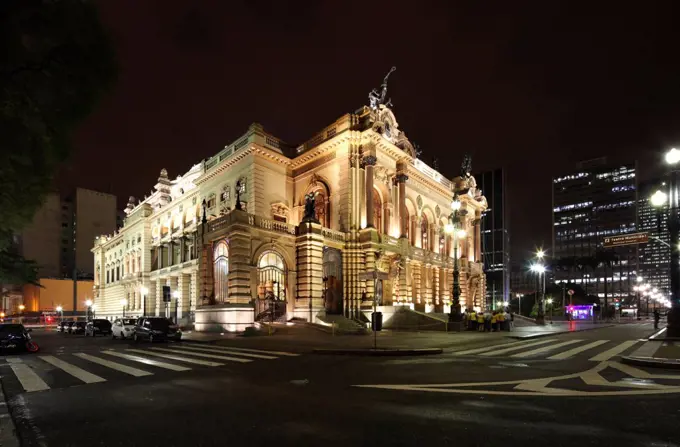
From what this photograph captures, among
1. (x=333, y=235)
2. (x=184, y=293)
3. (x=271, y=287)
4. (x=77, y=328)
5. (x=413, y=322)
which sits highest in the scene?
(x=333, y=235)

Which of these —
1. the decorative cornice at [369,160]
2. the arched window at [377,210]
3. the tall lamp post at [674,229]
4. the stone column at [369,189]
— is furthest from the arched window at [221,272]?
the tall lamp post at [674,229]

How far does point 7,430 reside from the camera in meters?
6.38

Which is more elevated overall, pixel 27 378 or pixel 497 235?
pixel 497 235

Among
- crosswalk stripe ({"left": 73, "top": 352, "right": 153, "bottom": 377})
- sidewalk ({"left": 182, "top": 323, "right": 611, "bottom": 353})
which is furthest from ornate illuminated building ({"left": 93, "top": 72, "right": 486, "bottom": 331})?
crosswalk stripe ({"left": 73, "top": 352, "right": 153, "bottom": 377})

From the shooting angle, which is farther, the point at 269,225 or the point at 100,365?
the point at 269,225

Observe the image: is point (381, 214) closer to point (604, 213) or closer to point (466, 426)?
point (466, 426)

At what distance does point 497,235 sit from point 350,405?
397 ft

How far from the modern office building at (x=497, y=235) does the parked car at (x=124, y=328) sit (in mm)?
103962

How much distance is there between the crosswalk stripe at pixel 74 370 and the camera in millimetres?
11136

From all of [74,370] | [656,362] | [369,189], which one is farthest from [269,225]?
[656,362]

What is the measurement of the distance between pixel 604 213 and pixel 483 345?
141m

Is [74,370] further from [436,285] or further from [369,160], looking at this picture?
[436,285]

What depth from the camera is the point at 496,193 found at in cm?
12169

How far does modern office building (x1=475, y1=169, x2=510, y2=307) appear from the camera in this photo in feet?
393
